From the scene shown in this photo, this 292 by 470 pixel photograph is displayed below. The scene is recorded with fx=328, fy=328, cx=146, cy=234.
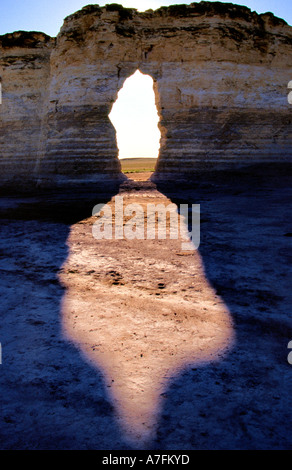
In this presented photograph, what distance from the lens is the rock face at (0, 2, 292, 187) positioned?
→ 998 centimetres

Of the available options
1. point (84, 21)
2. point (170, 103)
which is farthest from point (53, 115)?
point (170, 103)

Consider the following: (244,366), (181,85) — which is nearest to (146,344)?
(244,366)

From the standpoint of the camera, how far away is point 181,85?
395 inches

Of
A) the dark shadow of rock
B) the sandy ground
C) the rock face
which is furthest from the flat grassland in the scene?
the sandy ground

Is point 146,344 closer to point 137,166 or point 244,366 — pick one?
point 244,366

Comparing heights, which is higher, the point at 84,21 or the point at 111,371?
the point at 84,21

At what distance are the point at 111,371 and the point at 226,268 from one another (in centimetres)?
182

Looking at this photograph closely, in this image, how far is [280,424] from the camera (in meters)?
1.38

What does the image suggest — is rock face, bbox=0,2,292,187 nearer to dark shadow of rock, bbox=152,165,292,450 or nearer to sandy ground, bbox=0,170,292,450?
dark shadow of rock, bbox=152,165,292,450

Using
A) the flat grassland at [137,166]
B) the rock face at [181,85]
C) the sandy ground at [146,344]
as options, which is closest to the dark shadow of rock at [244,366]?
the sandy ground at [146,344]

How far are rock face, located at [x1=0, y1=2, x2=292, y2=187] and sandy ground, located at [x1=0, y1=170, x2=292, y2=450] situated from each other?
6.30 metres

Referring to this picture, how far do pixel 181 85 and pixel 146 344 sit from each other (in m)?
9.66

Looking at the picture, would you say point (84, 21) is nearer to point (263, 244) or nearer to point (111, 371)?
point (263, 244)
